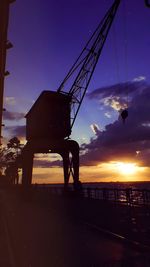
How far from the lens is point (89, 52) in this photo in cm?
5297

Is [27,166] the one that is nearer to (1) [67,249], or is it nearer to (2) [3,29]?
(2) [3,29]

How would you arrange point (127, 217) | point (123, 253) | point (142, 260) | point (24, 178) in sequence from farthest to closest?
point (24, 178) → point (127, 217) → point (123, 253) → point (142, 260)

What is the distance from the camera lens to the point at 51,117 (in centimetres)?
4453

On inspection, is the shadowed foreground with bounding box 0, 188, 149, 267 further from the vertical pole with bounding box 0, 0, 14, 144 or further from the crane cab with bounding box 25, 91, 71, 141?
the crane cab with bounding box 25, 91, 71, 141

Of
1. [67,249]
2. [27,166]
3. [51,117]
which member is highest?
[51,117]

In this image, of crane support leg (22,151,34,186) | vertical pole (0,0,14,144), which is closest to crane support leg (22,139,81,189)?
crane support leg (22,151,34,186)

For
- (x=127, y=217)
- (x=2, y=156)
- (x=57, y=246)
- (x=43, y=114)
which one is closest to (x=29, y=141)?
(x=43, y=114)

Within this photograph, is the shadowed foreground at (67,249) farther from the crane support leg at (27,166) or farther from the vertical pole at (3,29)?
the crane support leg at (27,166)

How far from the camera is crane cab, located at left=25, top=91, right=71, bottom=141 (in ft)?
146

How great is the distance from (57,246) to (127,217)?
25.9ft

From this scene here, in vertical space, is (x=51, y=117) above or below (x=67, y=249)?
above

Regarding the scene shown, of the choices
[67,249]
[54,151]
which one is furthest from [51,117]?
[67,249]

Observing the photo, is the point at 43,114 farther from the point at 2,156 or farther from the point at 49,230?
the point at 2,156

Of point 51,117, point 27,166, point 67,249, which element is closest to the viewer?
point 67,249
